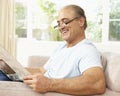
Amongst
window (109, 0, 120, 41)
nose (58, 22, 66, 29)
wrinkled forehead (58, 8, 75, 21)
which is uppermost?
wrinkled forehead (58, 8, 75, 21)

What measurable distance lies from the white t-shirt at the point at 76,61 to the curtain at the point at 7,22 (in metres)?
2.57

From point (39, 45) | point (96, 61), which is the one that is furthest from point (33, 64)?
point (39, 45)

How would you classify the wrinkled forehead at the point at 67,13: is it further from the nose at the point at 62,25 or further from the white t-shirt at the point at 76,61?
the white t-shirt at the point at 76,61

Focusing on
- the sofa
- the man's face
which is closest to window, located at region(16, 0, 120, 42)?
the man's face

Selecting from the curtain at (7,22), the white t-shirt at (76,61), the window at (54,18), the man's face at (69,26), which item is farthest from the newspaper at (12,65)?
the window at (54,18)

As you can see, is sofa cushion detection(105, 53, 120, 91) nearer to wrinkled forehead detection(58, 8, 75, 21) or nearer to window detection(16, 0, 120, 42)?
wrinkled forehead detection(58, 8, 75, 21)

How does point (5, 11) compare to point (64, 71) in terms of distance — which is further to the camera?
point (5, 11)

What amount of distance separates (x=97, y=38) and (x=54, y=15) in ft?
2.94

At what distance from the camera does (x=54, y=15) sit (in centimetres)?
435

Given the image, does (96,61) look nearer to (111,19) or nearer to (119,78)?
(119,78)

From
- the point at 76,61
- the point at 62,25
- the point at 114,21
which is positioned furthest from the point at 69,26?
the point at 114,21

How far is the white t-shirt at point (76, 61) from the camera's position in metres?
1.33

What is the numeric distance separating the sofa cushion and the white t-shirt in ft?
0.32

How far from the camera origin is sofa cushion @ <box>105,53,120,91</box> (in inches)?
51.5
